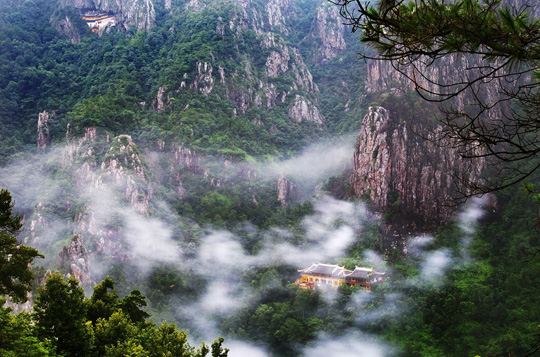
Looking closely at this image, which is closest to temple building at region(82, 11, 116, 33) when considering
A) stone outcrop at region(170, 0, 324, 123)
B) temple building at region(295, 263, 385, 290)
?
stone outcrop at region(170, 0, 324, 123)

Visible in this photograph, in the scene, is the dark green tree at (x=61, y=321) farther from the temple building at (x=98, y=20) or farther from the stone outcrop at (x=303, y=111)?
the temple building at (x=98, y=20)

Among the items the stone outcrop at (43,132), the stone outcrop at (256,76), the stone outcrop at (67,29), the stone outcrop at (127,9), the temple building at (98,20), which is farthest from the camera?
the temple building at (98,20)

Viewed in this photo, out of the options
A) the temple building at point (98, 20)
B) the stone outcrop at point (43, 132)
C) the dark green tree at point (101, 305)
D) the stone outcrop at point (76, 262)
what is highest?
the temple building at point (98, 20)

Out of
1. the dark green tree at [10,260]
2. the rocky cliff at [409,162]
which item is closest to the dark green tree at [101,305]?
the dark green tree at [10,260]

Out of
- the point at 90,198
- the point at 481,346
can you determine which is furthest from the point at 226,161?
the point at 481,346

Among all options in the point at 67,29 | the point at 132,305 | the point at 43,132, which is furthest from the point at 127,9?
the point at 132,305
